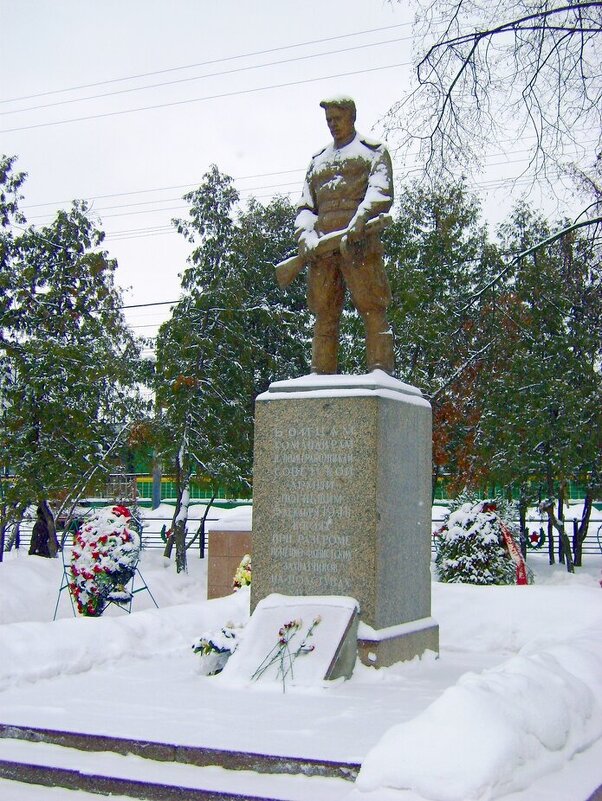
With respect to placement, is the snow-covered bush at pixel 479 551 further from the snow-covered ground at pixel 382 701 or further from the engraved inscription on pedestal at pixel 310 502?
the engraved inscription on pedestal at pixel 310 502

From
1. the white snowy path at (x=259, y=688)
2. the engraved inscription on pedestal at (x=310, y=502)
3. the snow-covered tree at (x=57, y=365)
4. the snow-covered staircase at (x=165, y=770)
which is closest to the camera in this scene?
the snow-covered staircase at (x=165, y=770)

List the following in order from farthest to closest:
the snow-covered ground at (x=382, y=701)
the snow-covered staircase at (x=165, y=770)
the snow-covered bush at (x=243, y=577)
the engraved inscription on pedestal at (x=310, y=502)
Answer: the snow-covered bush at (x=243, y=577)
the engraved inscription on pedestal at (x=310, y=502)
the snow-covered staircase at (x=165, y=770)
the snow-covered ground at (x=382, y=701)

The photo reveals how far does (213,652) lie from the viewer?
6.82 meters

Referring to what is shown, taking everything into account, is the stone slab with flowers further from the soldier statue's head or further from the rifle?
the soldier statue's head

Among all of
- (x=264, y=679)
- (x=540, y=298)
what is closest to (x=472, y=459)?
(x=540, y=298)

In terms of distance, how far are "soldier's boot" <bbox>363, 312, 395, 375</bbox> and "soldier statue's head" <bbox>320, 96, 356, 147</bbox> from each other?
4.44ft

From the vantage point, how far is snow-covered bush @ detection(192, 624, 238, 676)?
678 cm

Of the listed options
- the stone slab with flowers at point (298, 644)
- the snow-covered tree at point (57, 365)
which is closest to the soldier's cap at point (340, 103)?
the stone slab with flowers at point (298, 644)

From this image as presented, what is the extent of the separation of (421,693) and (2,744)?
2.46 m

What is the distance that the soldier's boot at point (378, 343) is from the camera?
25.2ft

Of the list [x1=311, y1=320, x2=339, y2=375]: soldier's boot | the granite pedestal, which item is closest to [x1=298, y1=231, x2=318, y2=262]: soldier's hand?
[x1=311, y1=320, x2=339, y2=375]: soldier's boot

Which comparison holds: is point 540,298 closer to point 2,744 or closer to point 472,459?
point 472,459

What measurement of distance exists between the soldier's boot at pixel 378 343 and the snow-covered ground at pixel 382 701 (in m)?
2.20

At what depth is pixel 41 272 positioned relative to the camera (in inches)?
703
